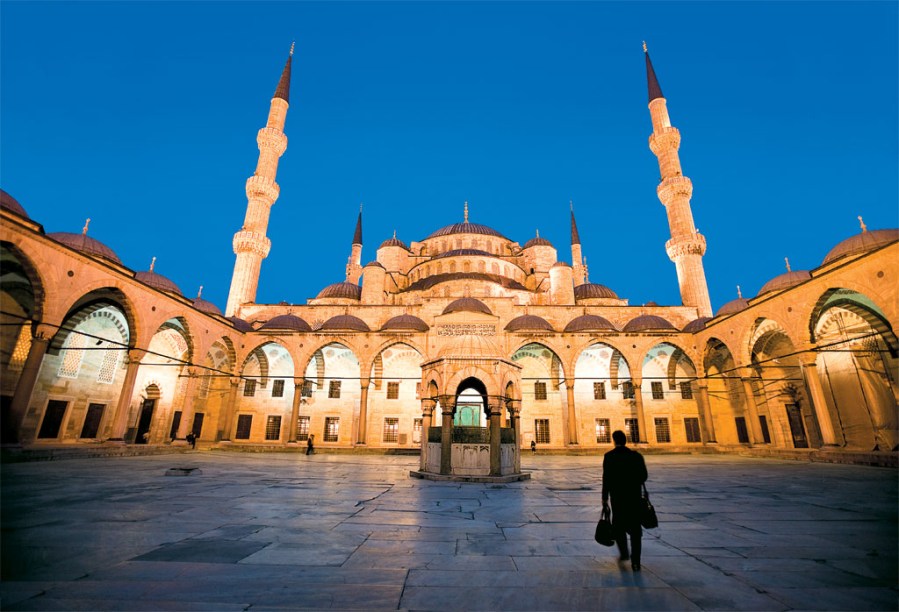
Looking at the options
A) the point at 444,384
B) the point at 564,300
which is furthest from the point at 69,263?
the point at 564,300

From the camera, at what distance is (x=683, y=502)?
6270 millimetres

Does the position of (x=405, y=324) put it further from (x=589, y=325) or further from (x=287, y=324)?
(x=589, y=325)

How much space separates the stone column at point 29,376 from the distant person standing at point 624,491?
15.3m

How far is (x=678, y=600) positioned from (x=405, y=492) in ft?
17.3

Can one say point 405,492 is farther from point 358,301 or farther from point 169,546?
point 358,301

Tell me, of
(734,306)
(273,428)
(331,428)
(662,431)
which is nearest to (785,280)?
(734,306)

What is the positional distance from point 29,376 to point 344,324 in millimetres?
12600

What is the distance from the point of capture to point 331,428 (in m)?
24.1

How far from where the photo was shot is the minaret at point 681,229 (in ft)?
88.5

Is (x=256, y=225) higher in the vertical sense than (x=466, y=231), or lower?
lower

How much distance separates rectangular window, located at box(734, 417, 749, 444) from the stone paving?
17.6m

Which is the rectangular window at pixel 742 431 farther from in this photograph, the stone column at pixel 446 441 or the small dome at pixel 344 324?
the small dome at pixel 344 324

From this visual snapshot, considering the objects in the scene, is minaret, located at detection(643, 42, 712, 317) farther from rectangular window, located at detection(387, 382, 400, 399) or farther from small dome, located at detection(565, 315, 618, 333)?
rectangular window, located at detection(387, 382, 400, 399)

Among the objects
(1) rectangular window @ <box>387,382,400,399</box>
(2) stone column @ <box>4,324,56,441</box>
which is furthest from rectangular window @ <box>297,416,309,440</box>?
(2) stone column @ <box>4,324,56,441</box>
